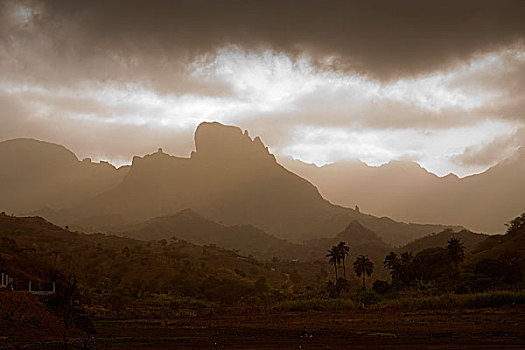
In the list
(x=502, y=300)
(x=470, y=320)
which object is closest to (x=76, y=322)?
(x=470, y=320)

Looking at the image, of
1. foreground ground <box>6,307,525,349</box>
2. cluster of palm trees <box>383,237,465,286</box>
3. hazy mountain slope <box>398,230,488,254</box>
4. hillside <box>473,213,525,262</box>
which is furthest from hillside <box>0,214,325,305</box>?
hillside <box>473,213,525,262</box>

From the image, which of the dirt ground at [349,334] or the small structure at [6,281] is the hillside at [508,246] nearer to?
the dirt ground at [349,334]

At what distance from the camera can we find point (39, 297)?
36.4 m

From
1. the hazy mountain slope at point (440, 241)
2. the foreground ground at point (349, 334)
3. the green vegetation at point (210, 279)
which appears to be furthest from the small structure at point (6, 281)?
the hazy mountain slope at point (440, 241)

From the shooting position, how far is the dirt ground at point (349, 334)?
31.1m

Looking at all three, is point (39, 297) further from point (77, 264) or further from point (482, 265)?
point (77, 264)

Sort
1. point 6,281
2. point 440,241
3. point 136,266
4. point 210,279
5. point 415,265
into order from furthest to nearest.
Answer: point 440,241 → point 136,266 → point 210,279 → point 415,265 → point 6,281

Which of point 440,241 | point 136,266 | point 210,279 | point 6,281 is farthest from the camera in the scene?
point 440,241

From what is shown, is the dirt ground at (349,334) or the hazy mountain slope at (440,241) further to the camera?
the hazy mountain slope at (440,241)

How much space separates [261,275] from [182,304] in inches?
2047

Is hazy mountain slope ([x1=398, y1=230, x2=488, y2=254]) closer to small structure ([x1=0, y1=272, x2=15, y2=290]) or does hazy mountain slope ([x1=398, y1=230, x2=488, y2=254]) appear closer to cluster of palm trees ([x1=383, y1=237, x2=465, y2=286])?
cluster of palm trees ([x1=383, y1=237, x2=465, y2=286])

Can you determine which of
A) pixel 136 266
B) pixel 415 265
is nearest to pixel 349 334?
pixel 415 265

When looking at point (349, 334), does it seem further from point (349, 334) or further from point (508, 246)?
point (508, 246)

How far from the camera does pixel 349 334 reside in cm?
3762
